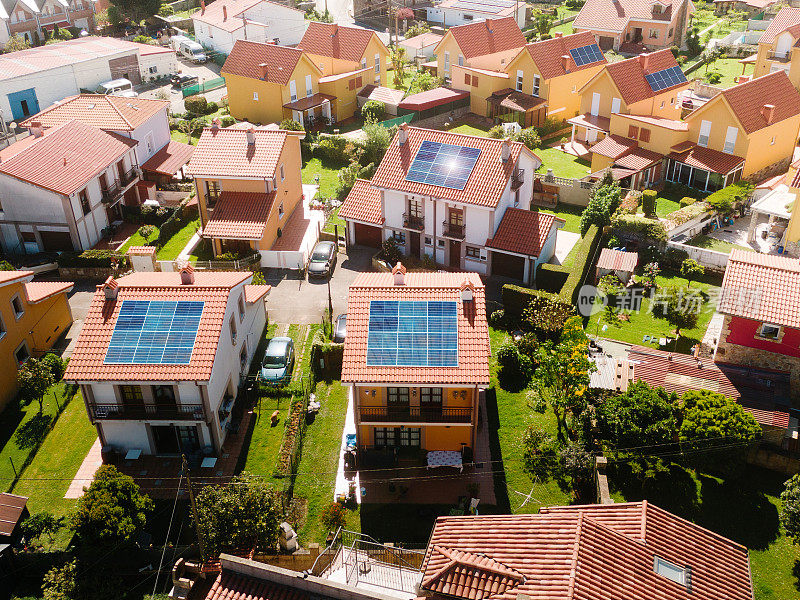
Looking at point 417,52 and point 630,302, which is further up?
point 417,52

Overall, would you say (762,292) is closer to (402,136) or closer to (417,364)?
(417,364)

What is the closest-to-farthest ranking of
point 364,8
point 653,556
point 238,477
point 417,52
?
point 653,556 < point 238,477 < point 417,52 < point 364,8

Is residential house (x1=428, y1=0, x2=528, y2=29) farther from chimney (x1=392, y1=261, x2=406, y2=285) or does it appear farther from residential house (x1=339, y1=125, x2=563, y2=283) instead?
chimney (x1=392, y1=261, x2=406, y2=285)

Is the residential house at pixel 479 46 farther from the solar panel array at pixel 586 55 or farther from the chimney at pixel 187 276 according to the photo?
the chimney at pixel 187 276

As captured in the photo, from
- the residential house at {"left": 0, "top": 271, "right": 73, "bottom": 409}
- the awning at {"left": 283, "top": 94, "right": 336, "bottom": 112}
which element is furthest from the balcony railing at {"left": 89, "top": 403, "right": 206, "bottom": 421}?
the awning at {"left": 283, "top": 94, "right": 336, "bottom": 112}

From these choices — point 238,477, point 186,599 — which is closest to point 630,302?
point 238,477

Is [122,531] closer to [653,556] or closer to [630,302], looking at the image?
[653,556]

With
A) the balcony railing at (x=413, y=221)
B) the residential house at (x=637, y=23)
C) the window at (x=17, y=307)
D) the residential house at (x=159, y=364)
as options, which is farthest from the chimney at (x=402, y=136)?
the residential house at (x=637, y=23)
